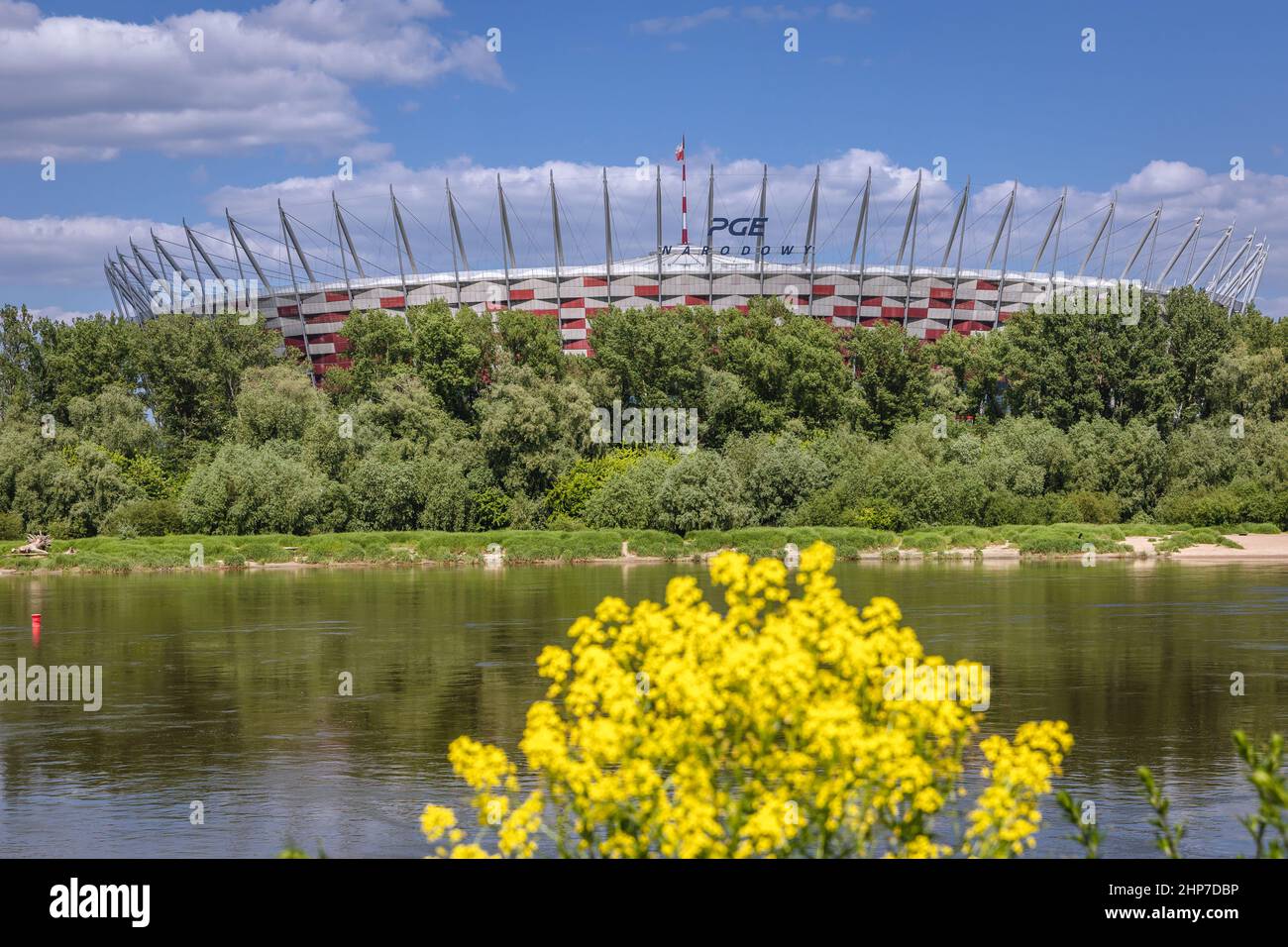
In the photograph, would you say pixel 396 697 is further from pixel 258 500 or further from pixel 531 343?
pixel 531 343

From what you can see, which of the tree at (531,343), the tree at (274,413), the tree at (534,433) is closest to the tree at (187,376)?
the tree at (274,413)

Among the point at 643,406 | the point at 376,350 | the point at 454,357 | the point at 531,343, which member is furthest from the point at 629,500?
the point at 376,350

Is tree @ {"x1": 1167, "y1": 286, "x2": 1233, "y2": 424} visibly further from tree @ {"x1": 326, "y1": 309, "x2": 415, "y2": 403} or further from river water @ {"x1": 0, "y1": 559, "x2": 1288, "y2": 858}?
tree @ {"x1": 326, "y1": 309, "x2": 415, "y2": 403}

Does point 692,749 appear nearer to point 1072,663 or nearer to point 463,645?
→ point 1072,663

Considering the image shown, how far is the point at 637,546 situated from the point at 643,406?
2008 cm

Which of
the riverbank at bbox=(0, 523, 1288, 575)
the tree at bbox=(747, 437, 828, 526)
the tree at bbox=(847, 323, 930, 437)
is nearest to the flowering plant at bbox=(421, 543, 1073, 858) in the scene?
the riverbank at bbox=(0, 523, 1288, 575)

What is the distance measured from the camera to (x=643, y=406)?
9275cm

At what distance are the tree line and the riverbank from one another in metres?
1.92

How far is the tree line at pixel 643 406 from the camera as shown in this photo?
255 feet

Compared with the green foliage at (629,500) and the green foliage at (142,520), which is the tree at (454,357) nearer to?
the green foliage at (629,500)

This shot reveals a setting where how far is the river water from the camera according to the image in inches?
734
